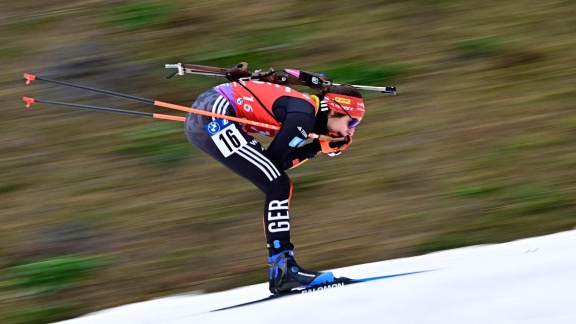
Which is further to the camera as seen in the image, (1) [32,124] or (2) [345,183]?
(1) [32,124]

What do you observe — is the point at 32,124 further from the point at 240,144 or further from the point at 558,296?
the point at 558,296

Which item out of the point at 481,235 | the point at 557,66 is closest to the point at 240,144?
the point at 481,235

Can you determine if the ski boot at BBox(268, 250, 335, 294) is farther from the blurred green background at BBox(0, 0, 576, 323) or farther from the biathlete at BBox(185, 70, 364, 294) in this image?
the blurred green background at BBox(0, 0, 576, 323)

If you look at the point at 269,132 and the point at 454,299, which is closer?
the point at 454,299

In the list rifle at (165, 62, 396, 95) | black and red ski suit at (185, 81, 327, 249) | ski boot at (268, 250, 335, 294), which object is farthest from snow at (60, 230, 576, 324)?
rifle at (165, 62, 396, 95)

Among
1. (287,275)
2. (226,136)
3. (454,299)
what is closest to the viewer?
(454,299)

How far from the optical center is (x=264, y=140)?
8.11 meters

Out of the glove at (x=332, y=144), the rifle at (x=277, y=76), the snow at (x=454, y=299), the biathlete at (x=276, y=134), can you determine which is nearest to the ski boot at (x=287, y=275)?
the biathlete at (x=276, y=134)

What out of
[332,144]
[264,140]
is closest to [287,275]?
[332,144]

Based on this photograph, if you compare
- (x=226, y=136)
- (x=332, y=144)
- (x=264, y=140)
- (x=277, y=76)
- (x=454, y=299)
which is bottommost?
(x=454, y=299)

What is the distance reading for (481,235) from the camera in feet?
23.0

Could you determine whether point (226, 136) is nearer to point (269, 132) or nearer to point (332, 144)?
point (269, 132)

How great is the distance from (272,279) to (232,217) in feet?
6.17

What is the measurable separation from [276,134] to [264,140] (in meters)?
2.75
